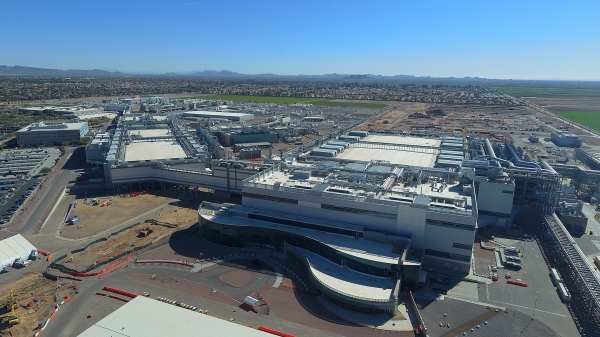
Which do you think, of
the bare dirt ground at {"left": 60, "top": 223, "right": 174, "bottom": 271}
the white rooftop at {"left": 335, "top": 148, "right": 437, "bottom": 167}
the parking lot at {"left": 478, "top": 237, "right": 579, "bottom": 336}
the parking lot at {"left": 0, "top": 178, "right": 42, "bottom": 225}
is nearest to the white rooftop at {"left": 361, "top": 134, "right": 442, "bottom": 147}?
the white rooftop at {"left": 335, "top": 148, "right": 437, "bottom": 167}

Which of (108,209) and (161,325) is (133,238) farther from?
(161,325)

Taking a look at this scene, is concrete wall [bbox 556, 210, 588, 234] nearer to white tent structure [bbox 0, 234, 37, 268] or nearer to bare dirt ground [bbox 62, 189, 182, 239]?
bare dirt ground [bbox 62, 189, 182, 239]

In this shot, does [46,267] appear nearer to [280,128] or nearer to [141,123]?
[141,123]

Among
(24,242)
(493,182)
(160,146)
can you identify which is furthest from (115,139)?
(493,182)

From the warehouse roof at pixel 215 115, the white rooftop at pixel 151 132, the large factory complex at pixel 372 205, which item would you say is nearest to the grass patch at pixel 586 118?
the large factory complex at pixel 372 205

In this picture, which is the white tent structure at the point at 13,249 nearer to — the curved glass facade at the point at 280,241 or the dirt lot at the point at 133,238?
the dirt lot at the point at 133,238
